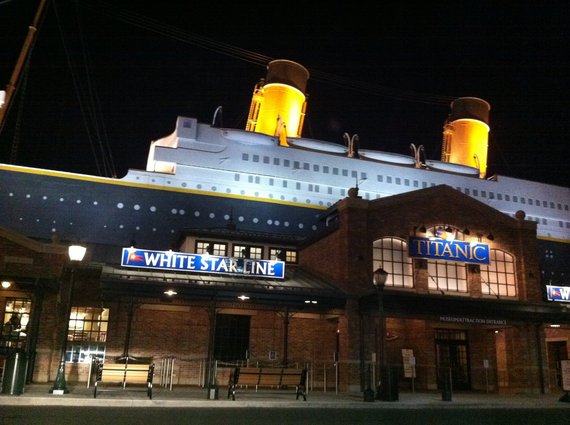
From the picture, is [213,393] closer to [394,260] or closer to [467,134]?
[394,260]

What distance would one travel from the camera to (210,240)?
26031 millimetres

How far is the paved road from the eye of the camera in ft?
32.7

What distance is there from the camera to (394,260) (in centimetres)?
2277

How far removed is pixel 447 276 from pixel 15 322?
1749cm

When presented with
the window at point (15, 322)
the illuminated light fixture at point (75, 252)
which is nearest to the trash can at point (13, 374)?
the illuminated light fixture at point (75, 252)

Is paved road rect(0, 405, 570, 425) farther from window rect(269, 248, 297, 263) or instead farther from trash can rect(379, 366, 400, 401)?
window rect(269, 248, 297, 263)

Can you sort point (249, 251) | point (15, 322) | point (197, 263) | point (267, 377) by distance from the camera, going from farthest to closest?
point (249, 251), point (197, 263), point (15, 322), point (267, 377)

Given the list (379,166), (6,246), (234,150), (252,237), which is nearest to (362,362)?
(252,237)

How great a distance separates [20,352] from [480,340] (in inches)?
739

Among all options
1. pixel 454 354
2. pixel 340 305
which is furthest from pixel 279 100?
pixel 340 305

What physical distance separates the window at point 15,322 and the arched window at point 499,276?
18775 mm

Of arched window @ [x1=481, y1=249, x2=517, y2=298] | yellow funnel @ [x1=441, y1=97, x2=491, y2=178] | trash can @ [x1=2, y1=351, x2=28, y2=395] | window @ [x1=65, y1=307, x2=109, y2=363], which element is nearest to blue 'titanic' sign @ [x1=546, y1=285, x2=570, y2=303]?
arched window @ [x1=481, y1=249, x2=517, y2=298]

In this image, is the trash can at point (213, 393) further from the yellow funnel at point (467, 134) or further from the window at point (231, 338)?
the yellow funnel at point (467, 134)

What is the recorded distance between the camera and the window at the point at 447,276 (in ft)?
76.2
